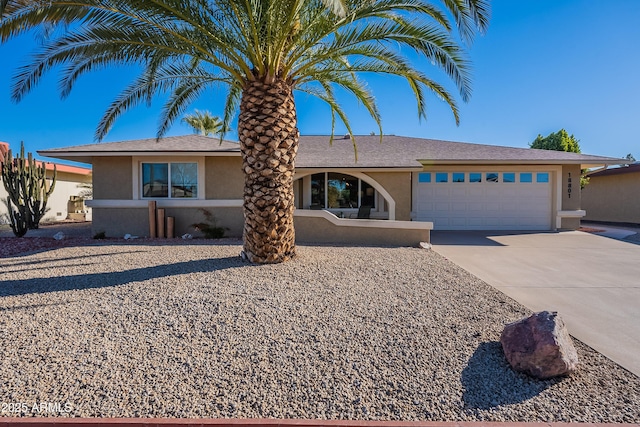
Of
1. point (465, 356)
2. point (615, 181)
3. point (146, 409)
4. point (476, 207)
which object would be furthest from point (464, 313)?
point (615, 181)

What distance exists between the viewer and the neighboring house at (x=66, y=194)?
20438 mm

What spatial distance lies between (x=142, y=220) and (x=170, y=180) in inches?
71.2

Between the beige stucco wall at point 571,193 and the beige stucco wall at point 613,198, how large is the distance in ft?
23.1

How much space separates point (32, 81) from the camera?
Answer: 7.61 meters

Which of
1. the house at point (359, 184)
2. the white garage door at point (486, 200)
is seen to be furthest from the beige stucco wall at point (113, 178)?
the white garage door at point (486, 200)

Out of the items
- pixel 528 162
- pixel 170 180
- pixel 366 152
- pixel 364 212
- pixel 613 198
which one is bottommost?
pixel 364 212

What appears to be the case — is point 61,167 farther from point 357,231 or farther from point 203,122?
point 357,231

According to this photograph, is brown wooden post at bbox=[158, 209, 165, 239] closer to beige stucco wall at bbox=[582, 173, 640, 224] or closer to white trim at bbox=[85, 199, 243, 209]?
white trim at bbox=[85, 199, 243, 209]

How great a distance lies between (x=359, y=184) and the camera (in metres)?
15.6

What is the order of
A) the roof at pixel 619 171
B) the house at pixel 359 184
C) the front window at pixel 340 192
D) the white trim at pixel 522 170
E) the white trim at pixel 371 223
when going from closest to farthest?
the white trim at pixel 371 223 → the house at pixel 359 184 → the white trim at pixel 522 170 → the front window at pixel 340 192 → the roof at pixel 619 171

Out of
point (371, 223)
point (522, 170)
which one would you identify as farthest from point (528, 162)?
point (371, 223)

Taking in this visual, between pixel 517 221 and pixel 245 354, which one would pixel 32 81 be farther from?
pixel 517 221

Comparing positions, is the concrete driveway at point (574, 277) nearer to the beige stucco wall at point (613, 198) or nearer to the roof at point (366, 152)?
the roof at point (366, 152)

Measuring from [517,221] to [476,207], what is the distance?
1.95 meters
